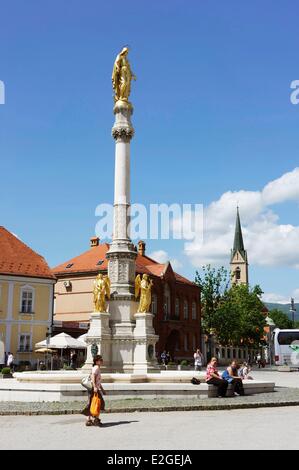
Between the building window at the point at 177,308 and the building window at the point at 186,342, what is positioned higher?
the building window at the point at 177,308

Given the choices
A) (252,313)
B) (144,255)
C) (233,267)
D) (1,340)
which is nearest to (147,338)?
(1,340)

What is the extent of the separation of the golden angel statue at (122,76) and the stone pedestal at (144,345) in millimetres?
11846

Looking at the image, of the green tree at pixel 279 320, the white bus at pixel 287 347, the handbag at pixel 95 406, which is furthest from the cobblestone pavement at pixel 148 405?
the green tree at pixel 279 320

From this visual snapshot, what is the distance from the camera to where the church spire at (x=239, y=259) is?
6122 inches

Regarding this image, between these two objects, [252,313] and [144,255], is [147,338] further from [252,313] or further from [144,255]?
[252,313]

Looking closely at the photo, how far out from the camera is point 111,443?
10352 millimetres

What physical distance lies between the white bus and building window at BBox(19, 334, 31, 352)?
78.3ft

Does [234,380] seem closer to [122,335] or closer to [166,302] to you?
[122,335]

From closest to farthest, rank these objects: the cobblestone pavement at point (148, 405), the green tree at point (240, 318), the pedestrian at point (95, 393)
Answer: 1. the pedestrian at point (95, 393)
2. the cobblestone pavement at point (148, 405)
3. the green tree at point (240, 318)

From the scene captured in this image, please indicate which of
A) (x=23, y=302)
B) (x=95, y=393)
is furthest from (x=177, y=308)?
(x=95, y=393)

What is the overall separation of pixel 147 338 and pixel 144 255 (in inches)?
1983

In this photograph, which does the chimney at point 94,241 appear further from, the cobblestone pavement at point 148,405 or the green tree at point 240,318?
the cobblestone pavement at point 148,405

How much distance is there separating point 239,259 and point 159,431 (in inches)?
5827

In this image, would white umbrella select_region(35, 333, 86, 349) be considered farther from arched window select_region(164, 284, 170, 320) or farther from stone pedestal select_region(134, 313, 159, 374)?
arched window select_region(164, 284, 170, 320)
